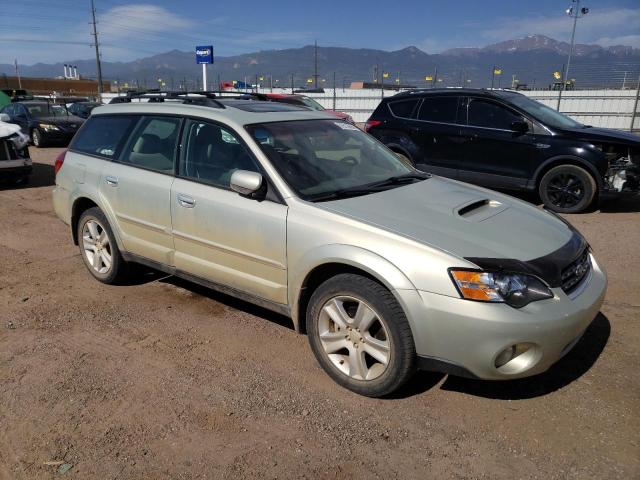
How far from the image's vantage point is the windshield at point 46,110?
17.3m

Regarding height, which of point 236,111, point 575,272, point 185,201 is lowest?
point 575,272

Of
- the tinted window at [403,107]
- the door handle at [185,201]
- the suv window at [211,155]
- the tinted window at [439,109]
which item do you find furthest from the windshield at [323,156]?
the tinted window at [403,107]

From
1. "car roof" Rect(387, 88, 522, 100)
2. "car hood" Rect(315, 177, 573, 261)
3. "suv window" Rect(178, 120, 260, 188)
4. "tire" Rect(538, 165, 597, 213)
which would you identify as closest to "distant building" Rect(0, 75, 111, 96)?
"car roof" Rect(387, 88, 522, 100)

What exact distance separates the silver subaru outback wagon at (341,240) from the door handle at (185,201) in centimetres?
2

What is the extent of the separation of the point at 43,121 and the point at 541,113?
14.7 metres

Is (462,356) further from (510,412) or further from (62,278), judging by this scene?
(62,278)

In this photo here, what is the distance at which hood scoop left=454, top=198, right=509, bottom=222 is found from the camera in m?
3.32

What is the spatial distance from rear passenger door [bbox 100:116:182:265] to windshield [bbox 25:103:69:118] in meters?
15.2

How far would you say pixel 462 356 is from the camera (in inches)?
107

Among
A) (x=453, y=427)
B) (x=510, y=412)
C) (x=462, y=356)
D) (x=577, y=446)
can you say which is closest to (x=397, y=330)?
(x=462, y=356)

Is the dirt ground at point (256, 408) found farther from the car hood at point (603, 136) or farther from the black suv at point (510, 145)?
the car hood at point (603, 136)

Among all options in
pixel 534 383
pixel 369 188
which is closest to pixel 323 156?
pixel 369 188

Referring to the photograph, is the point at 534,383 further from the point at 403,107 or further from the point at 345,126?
the point at 403,107

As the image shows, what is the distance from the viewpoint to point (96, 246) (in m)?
4.88
